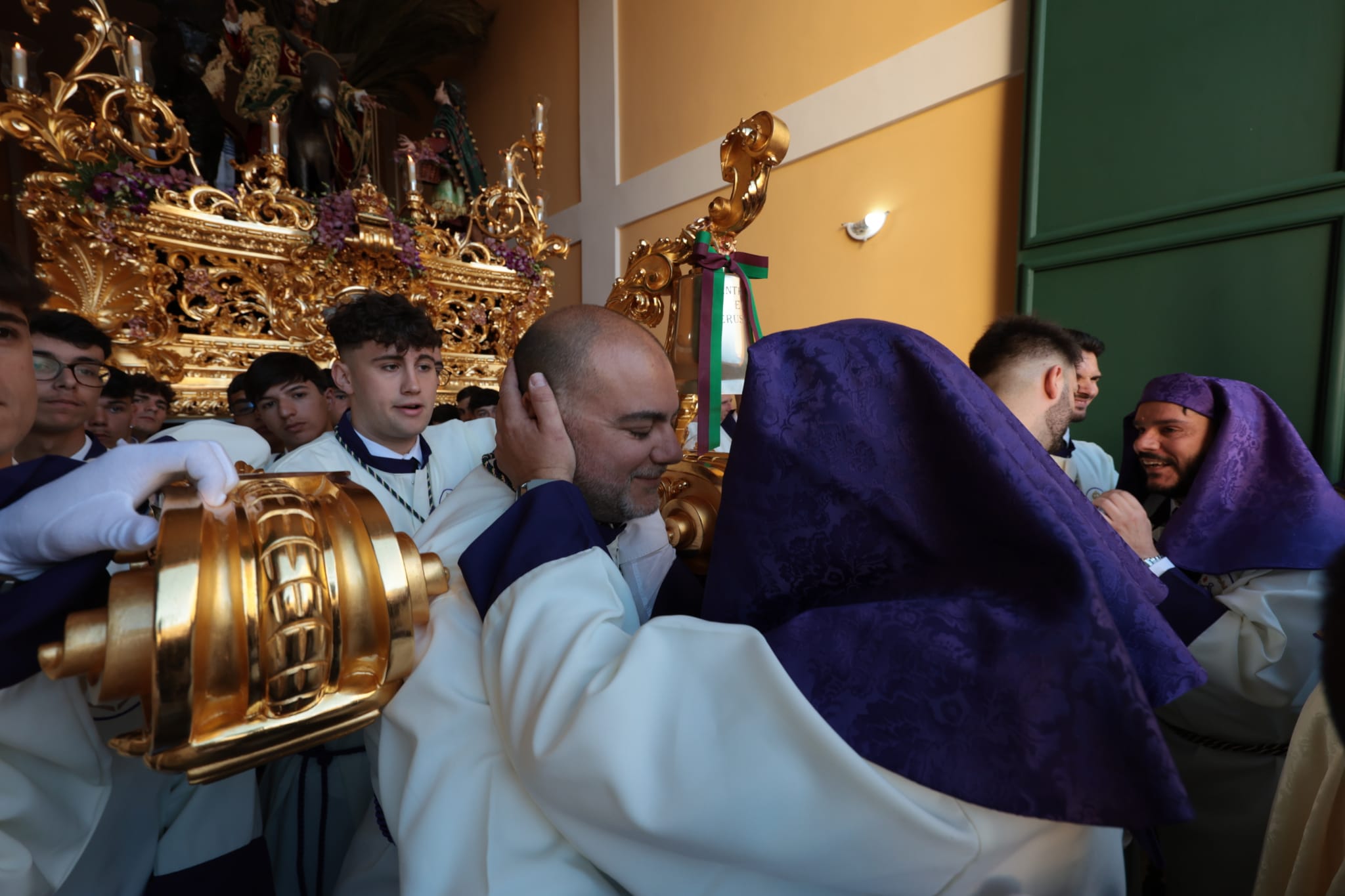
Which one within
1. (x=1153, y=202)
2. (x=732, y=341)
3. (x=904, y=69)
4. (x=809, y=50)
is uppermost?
(x=809, y=50)

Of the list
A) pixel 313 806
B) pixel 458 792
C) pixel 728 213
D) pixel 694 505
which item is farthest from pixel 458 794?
pixel 728 213

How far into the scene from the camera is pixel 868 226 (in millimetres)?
3891

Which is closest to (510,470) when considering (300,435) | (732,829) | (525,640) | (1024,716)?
(525,640)

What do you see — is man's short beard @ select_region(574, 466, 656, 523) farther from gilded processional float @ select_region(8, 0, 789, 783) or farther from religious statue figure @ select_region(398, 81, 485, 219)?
religious statue figure @ select_region(398, 81, 485, 219)

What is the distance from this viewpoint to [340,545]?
62cm

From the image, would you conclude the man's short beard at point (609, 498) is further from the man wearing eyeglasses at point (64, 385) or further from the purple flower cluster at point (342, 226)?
the purple flower cluster at point (342, 226)

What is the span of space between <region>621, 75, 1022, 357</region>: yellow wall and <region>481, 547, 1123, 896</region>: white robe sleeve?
3.39m

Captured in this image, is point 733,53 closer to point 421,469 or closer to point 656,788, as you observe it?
point 421,469

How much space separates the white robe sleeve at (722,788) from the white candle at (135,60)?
14.0ft

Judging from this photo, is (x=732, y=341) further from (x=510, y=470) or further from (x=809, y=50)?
(x=809, y=50)

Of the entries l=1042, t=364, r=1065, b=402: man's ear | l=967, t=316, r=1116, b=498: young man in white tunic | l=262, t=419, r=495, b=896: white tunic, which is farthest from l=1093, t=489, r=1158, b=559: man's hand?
l=262, t=419, r=495, b=896: white tunic

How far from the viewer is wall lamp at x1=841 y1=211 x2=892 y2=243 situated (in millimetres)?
3869

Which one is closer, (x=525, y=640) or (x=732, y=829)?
(x=732, y=829)

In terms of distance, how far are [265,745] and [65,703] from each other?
408 mm
